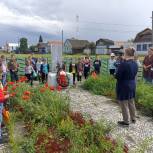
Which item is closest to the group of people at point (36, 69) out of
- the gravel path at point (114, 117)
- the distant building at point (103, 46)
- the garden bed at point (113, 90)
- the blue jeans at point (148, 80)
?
the garden bed at point (113, 90)

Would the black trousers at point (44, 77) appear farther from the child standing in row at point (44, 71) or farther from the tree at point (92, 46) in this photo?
the tree at point (92, 46)

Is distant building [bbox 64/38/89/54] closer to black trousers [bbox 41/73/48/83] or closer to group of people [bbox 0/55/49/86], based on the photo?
group of people [bbox 0/55/49/86]

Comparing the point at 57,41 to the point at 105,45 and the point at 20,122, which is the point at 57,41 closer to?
the point at 20,122

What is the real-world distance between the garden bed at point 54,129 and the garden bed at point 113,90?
7.45ft

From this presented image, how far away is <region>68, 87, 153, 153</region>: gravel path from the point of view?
22.4 ft

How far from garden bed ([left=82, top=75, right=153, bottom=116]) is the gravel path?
1.09 feet

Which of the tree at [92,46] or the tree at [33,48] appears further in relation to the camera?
the tree at [33,48]

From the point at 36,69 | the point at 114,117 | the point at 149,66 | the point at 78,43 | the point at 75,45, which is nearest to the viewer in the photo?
the point at 114,117

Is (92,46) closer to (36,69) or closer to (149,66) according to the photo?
(36,69)

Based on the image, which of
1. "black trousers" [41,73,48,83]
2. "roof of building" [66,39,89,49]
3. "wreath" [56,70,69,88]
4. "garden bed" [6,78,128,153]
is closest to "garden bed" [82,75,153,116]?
"wreath" [56,70,69,88]

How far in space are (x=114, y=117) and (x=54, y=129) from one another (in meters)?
2.21

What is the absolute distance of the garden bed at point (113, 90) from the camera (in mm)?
9602

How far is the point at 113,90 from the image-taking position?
1240 centimetres

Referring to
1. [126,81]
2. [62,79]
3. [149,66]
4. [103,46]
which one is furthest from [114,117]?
[103,46]
